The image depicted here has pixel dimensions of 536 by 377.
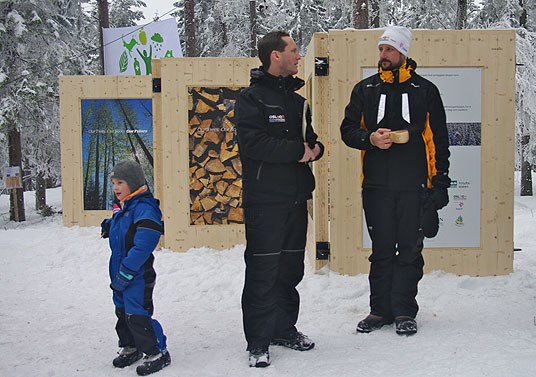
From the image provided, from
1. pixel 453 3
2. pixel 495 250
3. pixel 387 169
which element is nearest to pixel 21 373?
pixel 387 169

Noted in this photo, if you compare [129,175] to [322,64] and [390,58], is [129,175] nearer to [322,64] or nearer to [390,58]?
[390,58]

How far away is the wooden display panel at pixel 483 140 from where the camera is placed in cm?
705

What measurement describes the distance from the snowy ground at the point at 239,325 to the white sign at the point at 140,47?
869 centimetres

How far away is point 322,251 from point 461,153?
1.98 m

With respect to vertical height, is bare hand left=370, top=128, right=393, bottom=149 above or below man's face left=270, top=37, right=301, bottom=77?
below

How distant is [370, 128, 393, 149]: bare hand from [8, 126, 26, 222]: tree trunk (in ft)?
48.6

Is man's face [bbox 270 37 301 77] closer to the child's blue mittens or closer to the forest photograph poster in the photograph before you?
the child's blue mittens

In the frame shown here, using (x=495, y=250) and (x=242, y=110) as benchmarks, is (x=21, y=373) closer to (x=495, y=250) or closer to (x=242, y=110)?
(x=242, y=110)

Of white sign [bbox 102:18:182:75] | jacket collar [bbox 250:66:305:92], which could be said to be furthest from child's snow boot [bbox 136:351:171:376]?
white sign [bbox 102:18:182:75]

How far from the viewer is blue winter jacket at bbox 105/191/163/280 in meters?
4.20

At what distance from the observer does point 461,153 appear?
23.3 feet

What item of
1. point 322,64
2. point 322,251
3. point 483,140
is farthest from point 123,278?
point 483,140

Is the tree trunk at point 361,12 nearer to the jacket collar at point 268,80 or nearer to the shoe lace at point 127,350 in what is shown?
the jacket collar at point 268,80

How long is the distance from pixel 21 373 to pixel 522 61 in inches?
645
